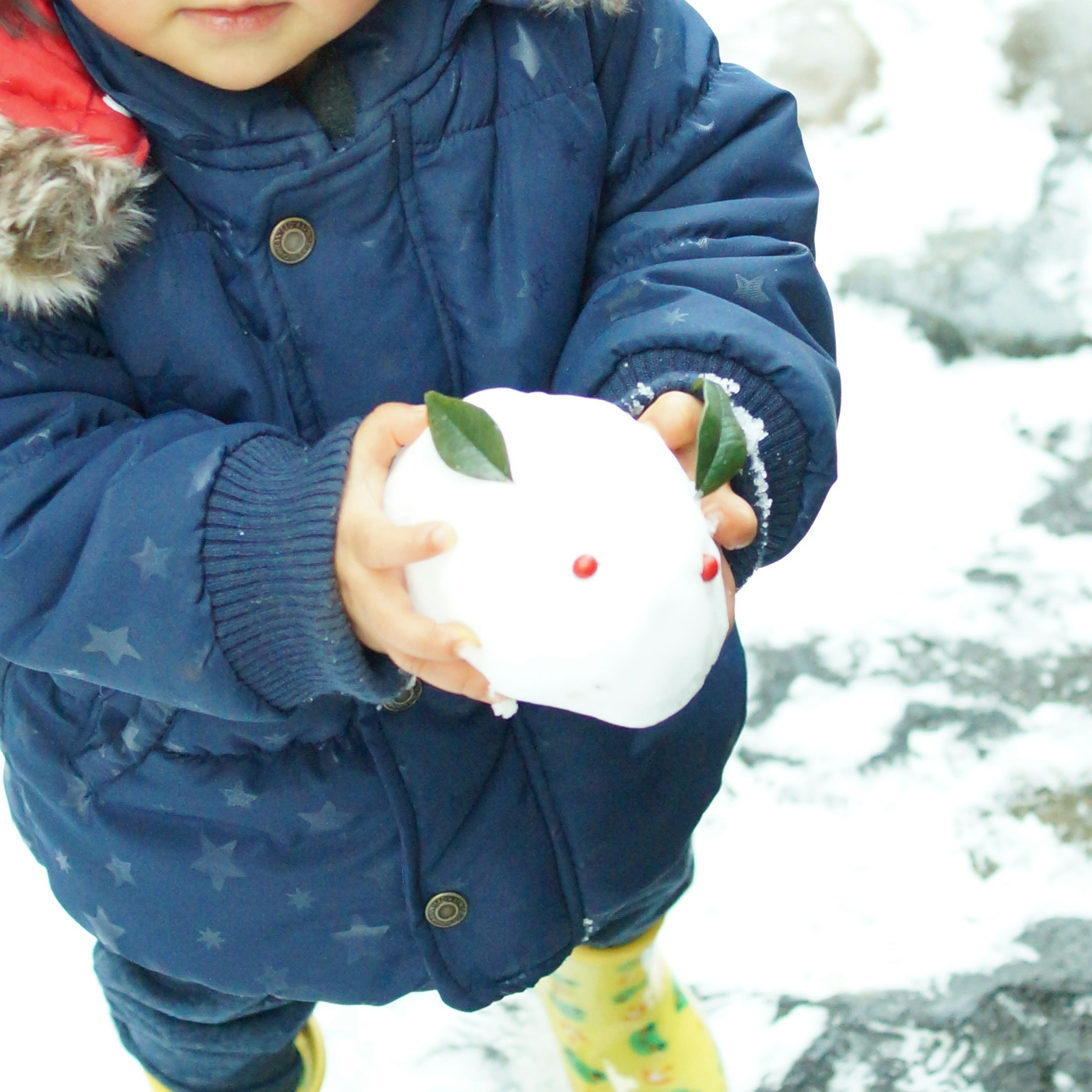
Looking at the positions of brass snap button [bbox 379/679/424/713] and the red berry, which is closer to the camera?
the red berry

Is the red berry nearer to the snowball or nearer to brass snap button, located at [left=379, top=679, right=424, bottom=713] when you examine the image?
the snowball

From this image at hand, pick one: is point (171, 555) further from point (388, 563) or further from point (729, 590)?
point (729, 590)

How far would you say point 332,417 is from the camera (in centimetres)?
78

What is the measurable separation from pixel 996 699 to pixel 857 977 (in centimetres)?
31

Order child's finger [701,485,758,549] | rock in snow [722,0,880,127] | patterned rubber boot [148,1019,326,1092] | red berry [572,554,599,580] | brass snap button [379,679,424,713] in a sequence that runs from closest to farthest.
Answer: red berry [572,554,599,580], child's finger [701,485,758,549], brass snap button [379,679,424,713], patterned rubber boot [148,1019,326,1092], rock in snow [722,0,880,127]

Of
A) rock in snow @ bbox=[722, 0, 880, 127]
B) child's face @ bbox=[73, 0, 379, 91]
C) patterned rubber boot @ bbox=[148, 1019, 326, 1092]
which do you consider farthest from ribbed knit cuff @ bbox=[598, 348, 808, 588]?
rock in snow @ bbox=[722, 0, 880, 127]

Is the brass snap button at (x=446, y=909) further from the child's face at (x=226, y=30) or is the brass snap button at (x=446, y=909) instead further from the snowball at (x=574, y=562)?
the child's face at (x=226, y=30)

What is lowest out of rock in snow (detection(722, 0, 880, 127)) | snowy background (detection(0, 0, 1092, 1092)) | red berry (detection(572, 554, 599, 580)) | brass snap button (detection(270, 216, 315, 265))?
snowy background (detection(0, 0, 1092, 1092))

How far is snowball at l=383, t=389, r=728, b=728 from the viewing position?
0.56 meters

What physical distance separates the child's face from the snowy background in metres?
0.80

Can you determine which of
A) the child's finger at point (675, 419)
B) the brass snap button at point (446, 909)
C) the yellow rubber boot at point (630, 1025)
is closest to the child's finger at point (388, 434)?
the child's finger at point (675, 419)

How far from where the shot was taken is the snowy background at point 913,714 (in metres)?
1.11

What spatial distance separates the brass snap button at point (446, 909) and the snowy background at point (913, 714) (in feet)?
1.16

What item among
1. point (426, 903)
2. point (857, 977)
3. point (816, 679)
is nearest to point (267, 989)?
point (426, 903)
